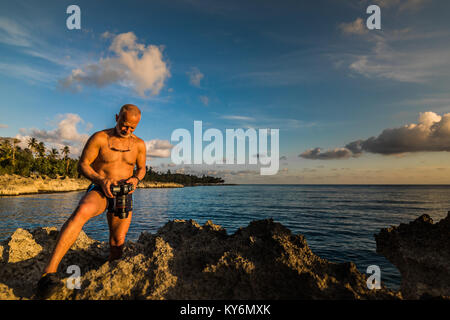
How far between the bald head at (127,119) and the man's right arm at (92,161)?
337 millimetres

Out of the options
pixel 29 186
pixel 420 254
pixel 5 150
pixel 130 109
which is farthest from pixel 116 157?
pixel 5 150

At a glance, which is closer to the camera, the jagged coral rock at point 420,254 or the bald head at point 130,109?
the jagged coral rock at point 420,254

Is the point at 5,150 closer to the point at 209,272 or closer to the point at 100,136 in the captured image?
the point at 100,136

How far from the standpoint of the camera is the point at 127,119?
331cm

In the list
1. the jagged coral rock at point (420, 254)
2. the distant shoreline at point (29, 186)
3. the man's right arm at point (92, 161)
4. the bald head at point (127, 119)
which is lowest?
the distant shoreline at point (29, 186)

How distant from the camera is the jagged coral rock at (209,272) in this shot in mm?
2537

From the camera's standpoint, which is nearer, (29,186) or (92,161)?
(92,161)

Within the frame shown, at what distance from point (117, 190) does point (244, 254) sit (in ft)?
7.18

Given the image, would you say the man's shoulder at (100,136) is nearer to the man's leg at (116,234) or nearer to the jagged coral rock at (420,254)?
the man's leg at (116,234)

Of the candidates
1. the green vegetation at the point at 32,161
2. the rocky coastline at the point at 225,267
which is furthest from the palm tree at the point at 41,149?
the rocky coastline at the point at 225,267

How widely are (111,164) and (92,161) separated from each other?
0.28m
